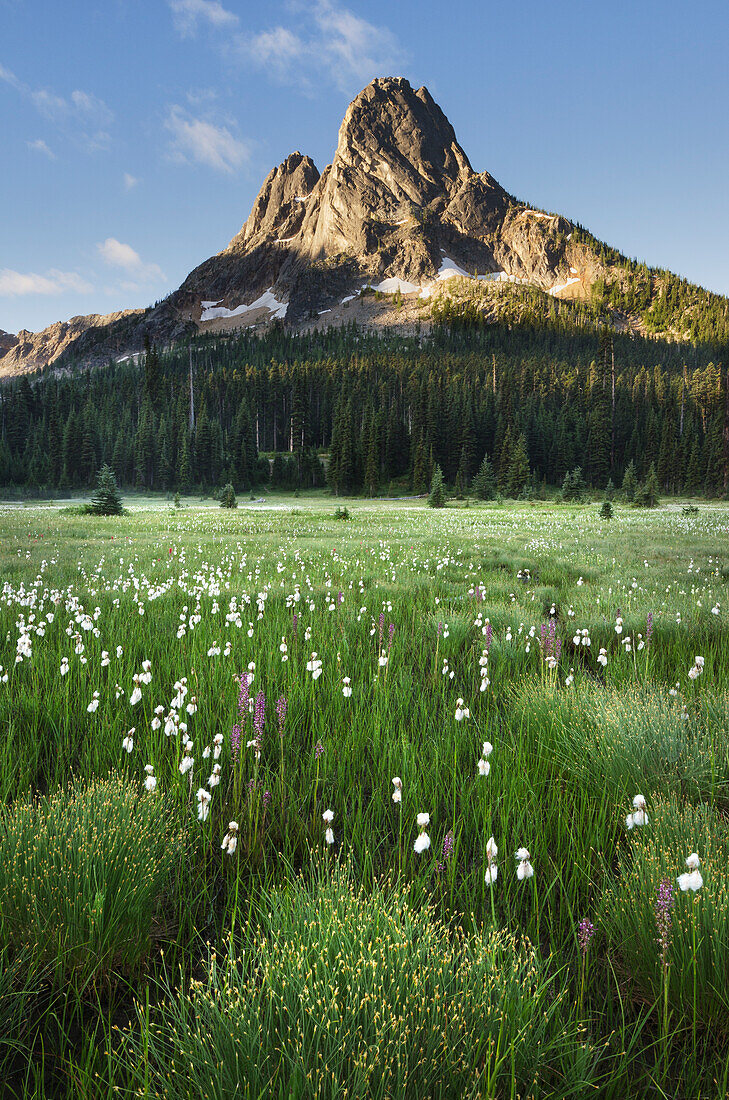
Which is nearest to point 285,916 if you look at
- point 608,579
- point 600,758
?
point 600,758

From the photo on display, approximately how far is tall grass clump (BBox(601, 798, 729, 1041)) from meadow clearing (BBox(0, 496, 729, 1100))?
0.04ft

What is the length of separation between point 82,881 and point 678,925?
229 cm

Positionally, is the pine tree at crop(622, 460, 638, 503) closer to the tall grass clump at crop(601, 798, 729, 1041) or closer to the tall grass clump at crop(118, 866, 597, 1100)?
the tall grass clump at crop(601, 798, 729, 1041)

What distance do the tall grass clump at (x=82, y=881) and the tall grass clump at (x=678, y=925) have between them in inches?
74.8

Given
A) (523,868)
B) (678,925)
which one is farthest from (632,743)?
(523,868)

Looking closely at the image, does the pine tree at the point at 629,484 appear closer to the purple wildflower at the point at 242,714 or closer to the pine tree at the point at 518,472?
the pine tree at the point at 518,472

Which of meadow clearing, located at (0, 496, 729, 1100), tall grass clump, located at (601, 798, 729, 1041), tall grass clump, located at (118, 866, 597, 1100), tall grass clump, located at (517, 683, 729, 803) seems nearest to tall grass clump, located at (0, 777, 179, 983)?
meadow clearing, located at (0, 496, 729, 1100)

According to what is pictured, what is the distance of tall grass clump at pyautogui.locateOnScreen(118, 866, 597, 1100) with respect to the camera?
1.26 m

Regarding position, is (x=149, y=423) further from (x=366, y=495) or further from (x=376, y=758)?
(x=376, y=758)

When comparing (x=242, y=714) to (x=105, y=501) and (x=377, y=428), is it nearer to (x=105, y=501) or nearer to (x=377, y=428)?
(x=105, y=501)

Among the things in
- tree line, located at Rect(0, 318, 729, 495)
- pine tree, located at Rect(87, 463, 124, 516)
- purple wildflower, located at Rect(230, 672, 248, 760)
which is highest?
tree line, located at Rect(0, 318, 729, 495)

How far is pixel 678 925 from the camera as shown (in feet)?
5.54

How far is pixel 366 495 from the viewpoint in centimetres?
7794

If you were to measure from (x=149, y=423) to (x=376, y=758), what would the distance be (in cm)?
10079
